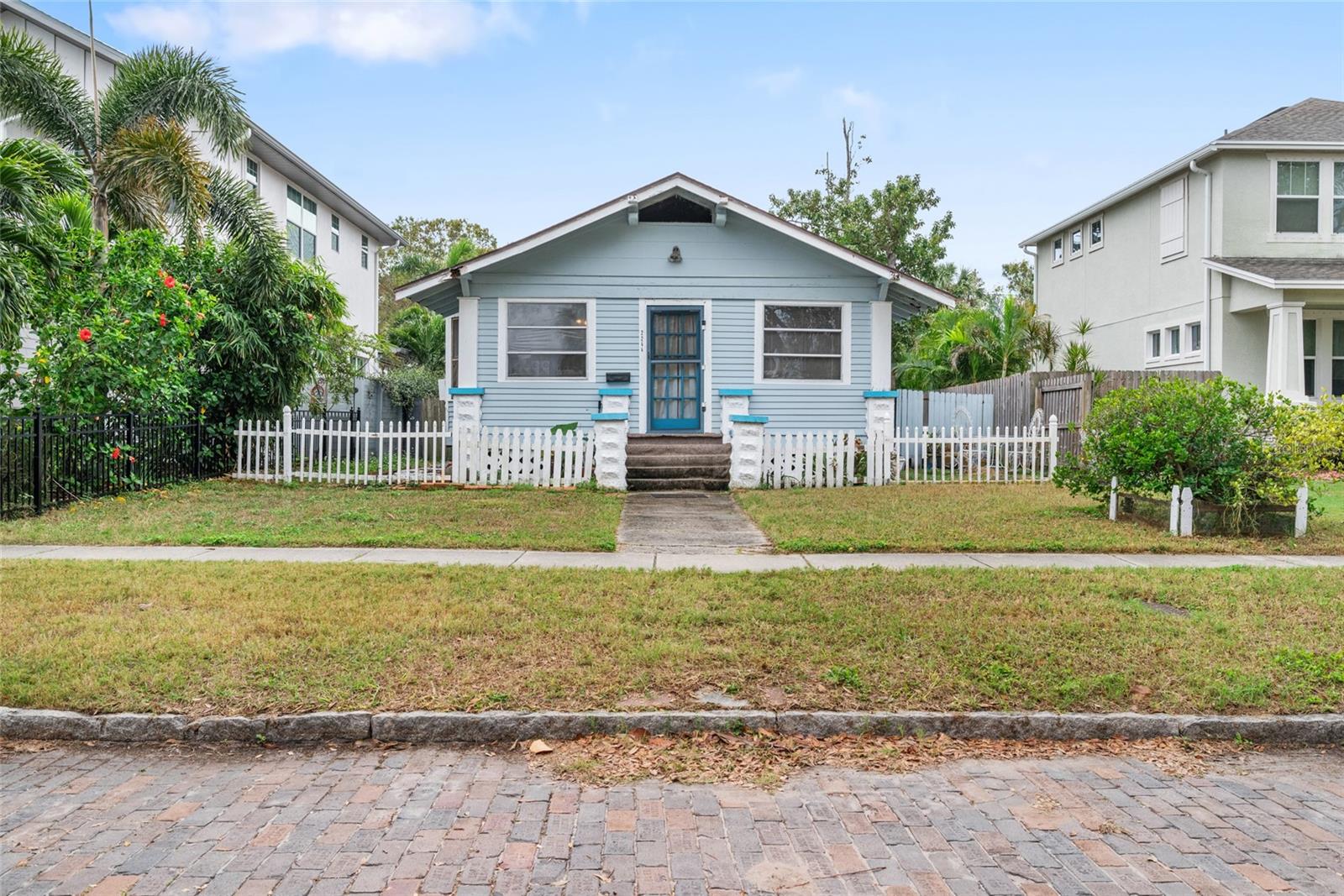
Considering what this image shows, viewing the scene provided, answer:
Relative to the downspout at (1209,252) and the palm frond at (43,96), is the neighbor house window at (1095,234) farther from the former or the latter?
Result: the palm frond at (43,96)

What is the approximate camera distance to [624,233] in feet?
53.9

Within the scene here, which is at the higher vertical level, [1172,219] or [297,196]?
[297,196]

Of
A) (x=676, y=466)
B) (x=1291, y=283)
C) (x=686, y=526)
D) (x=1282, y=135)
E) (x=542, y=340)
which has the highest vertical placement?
(x=1282, y=135)

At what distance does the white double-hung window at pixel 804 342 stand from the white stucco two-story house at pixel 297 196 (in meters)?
9.63

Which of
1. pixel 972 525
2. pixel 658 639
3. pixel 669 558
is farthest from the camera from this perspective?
pixel 972 525

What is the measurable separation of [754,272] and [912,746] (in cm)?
1292

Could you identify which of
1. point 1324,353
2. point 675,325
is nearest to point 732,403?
point 675,325

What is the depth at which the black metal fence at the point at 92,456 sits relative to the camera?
10.4m

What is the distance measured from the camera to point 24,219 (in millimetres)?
11180

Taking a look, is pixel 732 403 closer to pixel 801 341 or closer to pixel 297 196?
pixel 801 341

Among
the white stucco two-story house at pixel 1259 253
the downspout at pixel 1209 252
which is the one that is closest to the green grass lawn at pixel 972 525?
the white stucco two-story house at pixel 1259 253

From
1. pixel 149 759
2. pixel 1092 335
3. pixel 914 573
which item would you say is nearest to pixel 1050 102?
pixel 1092 335

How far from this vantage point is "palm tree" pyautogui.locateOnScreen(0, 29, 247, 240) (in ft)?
49.4

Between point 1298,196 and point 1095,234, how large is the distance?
227 inches
